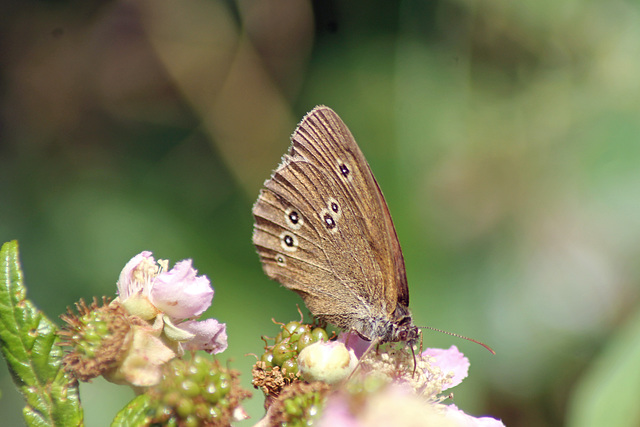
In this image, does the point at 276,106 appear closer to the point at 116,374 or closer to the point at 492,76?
the point at 492,76

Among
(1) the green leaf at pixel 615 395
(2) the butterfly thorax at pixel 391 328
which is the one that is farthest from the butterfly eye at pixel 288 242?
(1) the green leaf at pixel 615 395

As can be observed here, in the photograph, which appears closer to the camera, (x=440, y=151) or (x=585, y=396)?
(x=585, y=396)

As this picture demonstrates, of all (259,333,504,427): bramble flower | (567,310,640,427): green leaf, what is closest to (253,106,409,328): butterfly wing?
(259,333,504,427): bramble flower

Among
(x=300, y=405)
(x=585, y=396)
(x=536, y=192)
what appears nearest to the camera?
(x=300, y=405)

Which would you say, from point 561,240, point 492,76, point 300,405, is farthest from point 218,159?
point 300,405

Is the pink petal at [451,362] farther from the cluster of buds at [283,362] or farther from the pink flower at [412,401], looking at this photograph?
the cluster of buds at [283,362]
